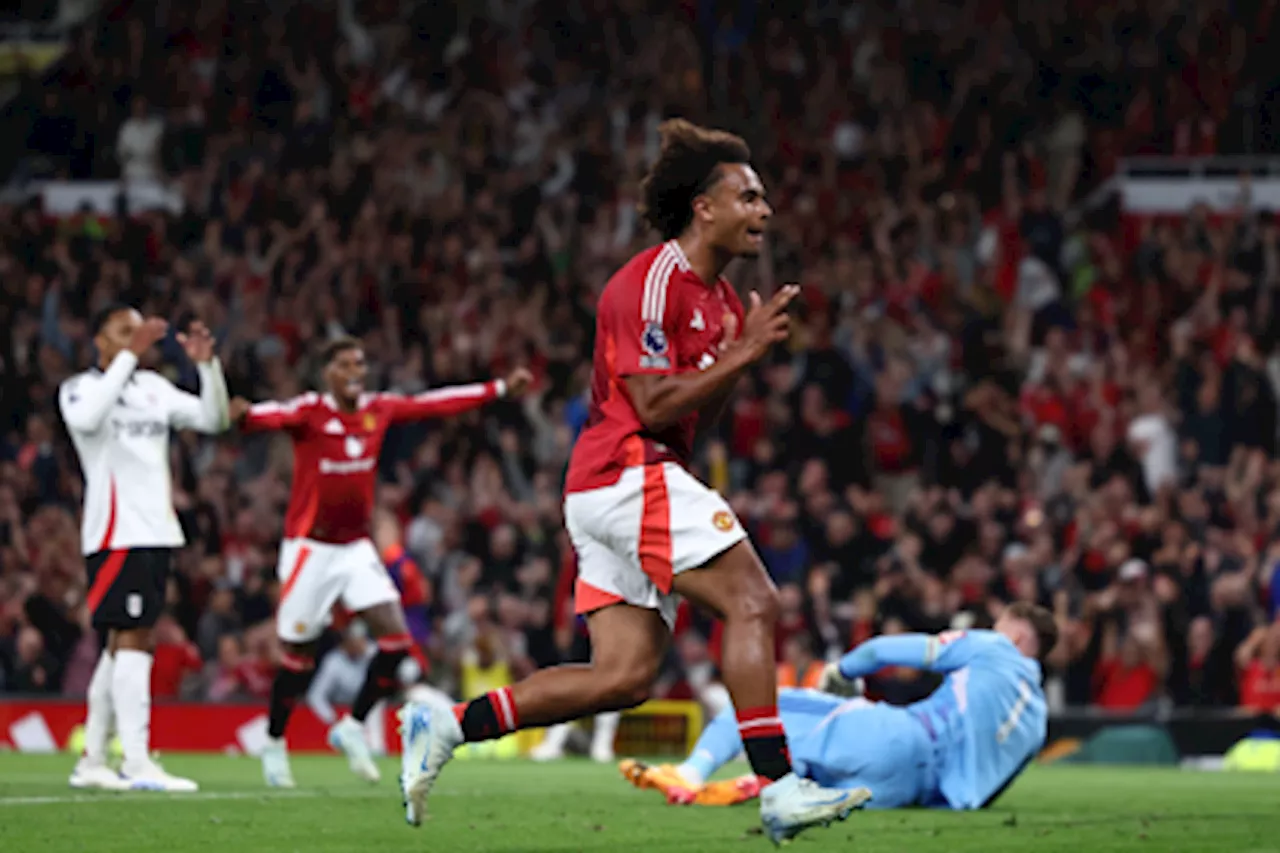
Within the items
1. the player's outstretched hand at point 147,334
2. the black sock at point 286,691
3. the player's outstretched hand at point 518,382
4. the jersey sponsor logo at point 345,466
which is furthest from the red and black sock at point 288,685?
the player's outstretched hand at point 147,334

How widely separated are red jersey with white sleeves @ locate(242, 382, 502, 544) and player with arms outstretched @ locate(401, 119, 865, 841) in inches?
205

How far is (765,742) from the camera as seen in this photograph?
22.3 ft

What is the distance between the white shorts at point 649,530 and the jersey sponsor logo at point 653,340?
0.39 metres

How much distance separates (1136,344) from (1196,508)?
302cm

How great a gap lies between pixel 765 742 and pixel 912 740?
334 cm

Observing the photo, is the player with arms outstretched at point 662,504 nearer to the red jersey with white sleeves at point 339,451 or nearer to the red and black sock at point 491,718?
the red and black sock at point 491,718

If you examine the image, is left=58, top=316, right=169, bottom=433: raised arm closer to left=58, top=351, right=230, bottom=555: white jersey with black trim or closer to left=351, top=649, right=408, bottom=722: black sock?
left=58, top=351, right=230, bottom=555: white jersey with black trim

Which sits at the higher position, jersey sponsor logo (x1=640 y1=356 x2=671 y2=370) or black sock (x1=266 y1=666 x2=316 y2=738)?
jersey sponsor logo (x1=640 y1=356 x2=671 y2=370)

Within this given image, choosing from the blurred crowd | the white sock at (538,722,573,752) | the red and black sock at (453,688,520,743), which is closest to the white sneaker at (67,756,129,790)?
the red and black sock at (453,688,520,743)

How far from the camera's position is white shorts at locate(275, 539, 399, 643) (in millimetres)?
12398

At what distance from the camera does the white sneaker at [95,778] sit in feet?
34.9

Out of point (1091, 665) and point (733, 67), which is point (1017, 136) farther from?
point (1091, 665)

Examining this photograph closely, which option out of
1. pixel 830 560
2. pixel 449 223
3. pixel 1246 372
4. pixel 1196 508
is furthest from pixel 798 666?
pixel 449 223

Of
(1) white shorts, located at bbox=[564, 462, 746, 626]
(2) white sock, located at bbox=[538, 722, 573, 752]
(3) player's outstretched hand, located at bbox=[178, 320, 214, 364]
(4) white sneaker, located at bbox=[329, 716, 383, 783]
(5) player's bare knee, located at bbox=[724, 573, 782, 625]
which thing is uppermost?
(3) player's outstretched hand, located at bbox=[178, 320, 214, 364]
